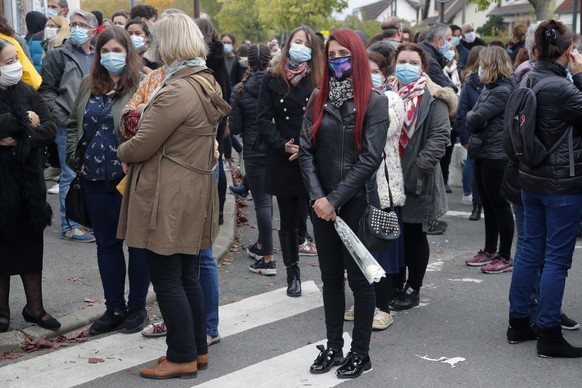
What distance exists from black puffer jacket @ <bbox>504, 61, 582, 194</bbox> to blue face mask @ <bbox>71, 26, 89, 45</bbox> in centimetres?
485

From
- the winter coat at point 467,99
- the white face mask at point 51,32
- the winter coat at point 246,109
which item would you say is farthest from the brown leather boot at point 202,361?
the white face mask at point 51,32

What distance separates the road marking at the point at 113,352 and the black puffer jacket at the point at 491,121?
234 centimetres

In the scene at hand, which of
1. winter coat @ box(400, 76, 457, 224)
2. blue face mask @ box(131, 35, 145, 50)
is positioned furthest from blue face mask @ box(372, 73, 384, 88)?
blue face mask @ box(131, 35, 145, 50)

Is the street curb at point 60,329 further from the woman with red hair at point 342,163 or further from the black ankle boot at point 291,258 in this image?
the woman with red hair at point 342,163

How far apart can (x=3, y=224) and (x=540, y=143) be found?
11.8 feet

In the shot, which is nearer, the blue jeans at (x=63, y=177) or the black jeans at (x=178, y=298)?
the black jeans at (x=178, y=298)

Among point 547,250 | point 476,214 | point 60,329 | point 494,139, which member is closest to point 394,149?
point 547,250

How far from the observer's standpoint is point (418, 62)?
684 centimetres

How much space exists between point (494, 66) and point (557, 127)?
2.74m

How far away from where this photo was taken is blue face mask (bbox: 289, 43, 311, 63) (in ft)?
→ 23.1

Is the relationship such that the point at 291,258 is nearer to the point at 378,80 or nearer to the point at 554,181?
the point at 378,80

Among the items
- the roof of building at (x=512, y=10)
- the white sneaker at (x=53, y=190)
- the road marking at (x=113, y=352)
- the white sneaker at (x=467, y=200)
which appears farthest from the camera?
the roof of building at (x=512, y=10)

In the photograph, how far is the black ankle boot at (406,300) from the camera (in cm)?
686

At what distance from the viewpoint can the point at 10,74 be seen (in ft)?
19.1
